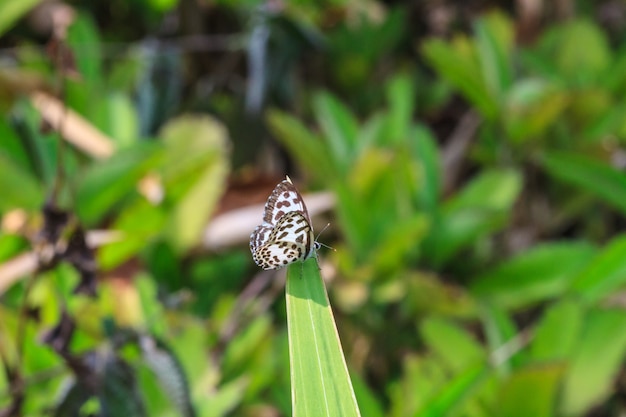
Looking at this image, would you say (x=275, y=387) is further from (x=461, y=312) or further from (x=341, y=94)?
(x=341, y=94)

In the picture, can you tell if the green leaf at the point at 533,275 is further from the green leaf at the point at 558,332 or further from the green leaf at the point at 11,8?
the green leaf at the point at 11,8

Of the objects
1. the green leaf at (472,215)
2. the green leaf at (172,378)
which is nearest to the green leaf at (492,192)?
the green leaf at (472,215)

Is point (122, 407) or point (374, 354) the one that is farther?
point (374, 354)

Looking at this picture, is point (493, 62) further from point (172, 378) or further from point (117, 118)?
point (172, 378)

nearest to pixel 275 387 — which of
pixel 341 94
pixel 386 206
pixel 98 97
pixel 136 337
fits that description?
pixel 136 337

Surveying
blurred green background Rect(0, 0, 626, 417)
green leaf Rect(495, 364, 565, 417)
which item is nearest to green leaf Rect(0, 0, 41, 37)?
blurred green background Rect(0, 0, 626, 417)

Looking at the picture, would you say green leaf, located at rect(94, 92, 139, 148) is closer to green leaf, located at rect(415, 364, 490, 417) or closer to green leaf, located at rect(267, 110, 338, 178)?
green leaf, located at rect(267, 110, 338, 178)
